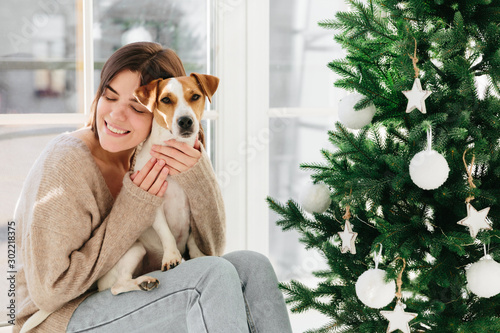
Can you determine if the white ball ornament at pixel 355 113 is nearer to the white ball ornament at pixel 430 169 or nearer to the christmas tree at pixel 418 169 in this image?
the christmas tree at pixel 418 169

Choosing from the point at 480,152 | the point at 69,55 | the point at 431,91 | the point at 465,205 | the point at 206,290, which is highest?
the point at 69,55

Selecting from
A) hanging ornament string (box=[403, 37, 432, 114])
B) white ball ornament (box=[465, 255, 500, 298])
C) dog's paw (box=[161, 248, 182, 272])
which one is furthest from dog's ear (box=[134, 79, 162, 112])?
white ball ornament (box=[465, 255, 500, 298])

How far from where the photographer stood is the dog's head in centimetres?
138

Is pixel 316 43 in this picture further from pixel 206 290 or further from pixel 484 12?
pixel 206 290

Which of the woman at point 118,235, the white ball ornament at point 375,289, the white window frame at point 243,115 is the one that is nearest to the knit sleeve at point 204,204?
the woman at point 118,235

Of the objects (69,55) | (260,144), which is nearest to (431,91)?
(260,144)

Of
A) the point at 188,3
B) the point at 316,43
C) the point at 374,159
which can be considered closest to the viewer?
the point at 374,159

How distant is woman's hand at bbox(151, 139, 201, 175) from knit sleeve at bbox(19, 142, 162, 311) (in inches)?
4.1

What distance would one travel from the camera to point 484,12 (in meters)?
1.19

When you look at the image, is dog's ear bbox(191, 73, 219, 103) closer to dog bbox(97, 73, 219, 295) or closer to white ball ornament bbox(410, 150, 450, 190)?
dog bbox(97, 73, 219, 295)

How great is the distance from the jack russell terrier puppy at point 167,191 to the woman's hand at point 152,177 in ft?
0.16

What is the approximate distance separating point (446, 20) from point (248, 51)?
35.1 inches

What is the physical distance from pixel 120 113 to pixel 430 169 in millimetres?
836

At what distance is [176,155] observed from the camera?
147cm
